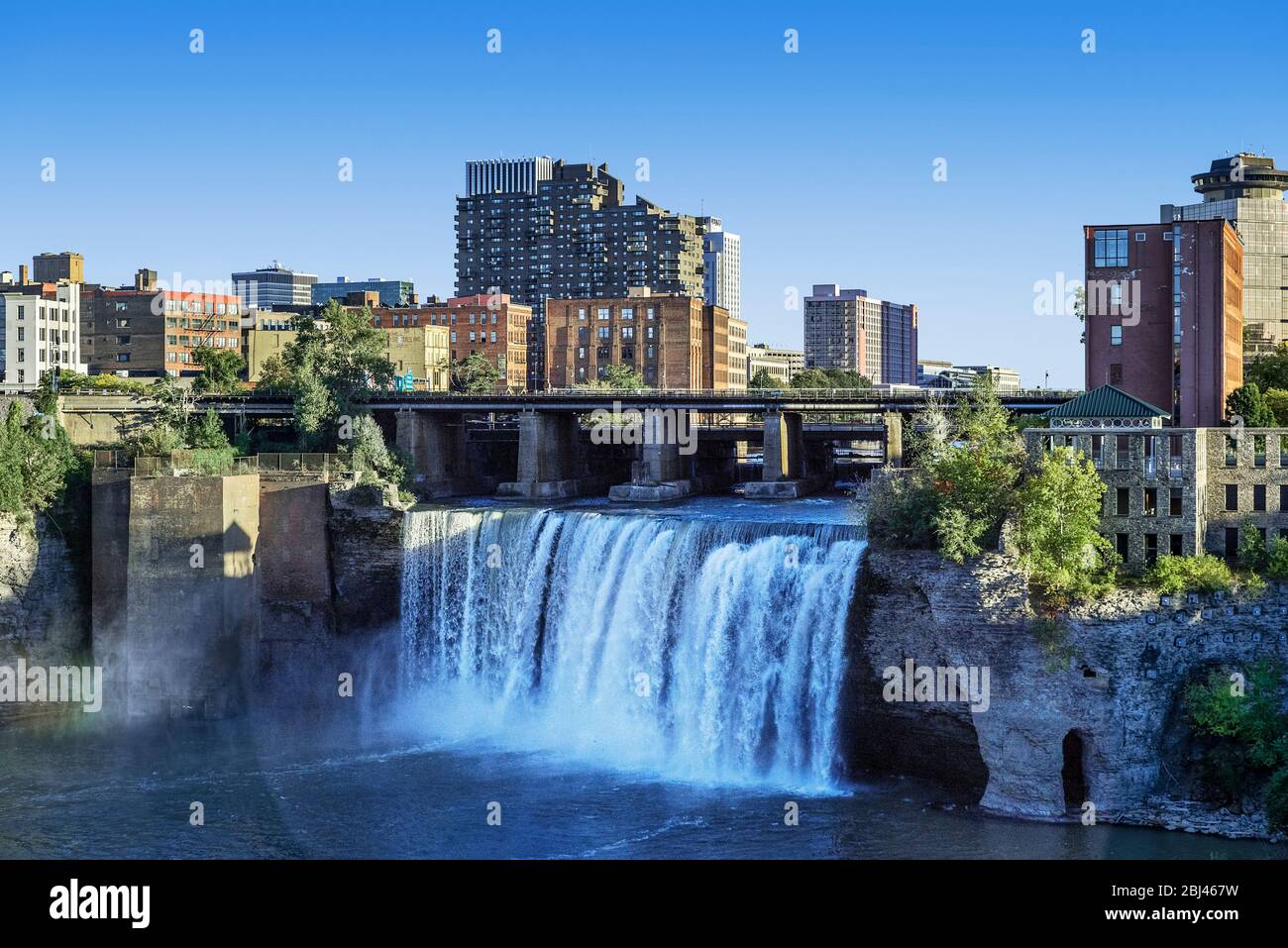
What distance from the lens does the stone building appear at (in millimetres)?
43344

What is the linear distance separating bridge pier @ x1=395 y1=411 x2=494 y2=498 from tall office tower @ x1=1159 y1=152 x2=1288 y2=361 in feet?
171

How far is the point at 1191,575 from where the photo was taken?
40.8 m

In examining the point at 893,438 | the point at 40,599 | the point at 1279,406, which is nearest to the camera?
the point at 1279,406

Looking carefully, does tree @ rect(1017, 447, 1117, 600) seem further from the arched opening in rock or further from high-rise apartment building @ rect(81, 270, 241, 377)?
high-rise apartment building @ rect(81, 270, 241, 377)

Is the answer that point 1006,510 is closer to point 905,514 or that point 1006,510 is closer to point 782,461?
point 905,514

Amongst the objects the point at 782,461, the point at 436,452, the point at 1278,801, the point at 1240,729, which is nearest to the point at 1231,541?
the point at 1240,729

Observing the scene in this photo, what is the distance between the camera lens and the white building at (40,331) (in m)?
125

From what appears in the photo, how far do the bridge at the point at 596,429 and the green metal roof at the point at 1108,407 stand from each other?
21529 mm

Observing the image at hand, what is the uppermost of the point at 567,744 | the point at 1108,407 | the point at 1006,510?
the point at 1108,407

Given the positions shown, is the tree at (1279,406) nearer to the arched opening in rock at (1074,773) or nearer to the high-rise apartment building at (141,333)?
the arched opening in rock at (1074,773)

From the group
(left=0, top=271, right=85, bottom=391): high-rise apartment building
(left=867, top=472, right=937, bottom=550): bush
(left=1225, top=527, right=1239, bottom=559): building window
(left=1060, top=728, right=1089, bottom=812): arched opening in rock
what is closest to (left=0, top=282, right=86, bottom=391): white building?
(left=0, top=271, right=85, bottom=391): high-rise apartment building

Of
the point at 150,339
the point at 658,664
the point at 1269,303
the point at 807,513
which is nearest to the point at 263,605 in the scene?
the point at 658,664

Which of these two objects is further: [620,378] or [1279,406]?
[620,378]

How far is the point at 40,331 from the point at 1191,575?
110427 mm
